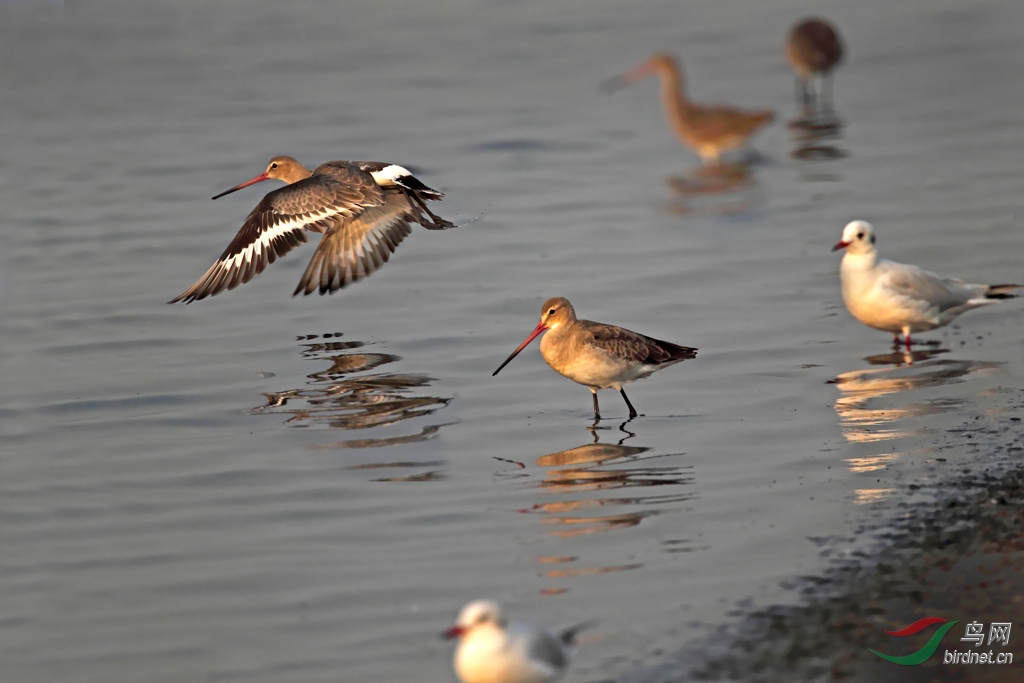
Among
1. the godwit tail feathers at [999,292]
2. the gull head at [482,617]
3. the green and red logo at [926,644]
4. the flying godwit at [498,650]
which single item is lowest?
the green and red logo at [926,644]

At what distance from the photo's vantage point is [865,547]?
210 inches

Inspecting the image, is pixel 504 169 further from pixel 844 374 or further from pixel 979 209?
pixel 844 374

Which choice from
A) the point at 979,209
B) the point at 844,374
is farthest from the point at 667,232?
the point at 844,374

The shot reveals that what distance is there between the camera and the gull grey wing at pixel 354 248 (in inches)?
400

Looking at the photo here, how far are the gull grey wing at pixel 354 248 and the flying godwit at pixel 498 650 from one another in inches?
247

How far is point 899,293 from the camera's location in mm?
8469

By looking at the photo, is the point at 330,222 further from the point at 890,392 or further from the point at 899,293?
the point at 890,392

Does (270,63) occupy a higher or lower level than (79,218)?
higher

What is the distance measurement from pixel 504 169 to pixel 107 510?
865cm

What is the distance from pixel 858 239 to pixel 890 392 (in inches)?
63.5

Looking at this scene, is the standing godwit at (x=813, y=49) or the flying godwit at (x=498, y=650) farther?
the standing godwit at (x=813, y=49)

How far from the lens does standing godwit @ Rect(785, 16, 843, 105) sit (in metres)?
17.6

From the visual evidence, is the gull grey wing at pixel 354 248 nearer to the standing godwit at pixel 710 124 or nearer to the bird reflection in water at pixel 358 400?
the bird reflection in water at pixel 358 400

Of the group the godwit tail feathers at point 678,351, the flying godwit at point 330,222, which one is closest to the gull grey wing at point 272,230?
the flying godwit at point 330,222
